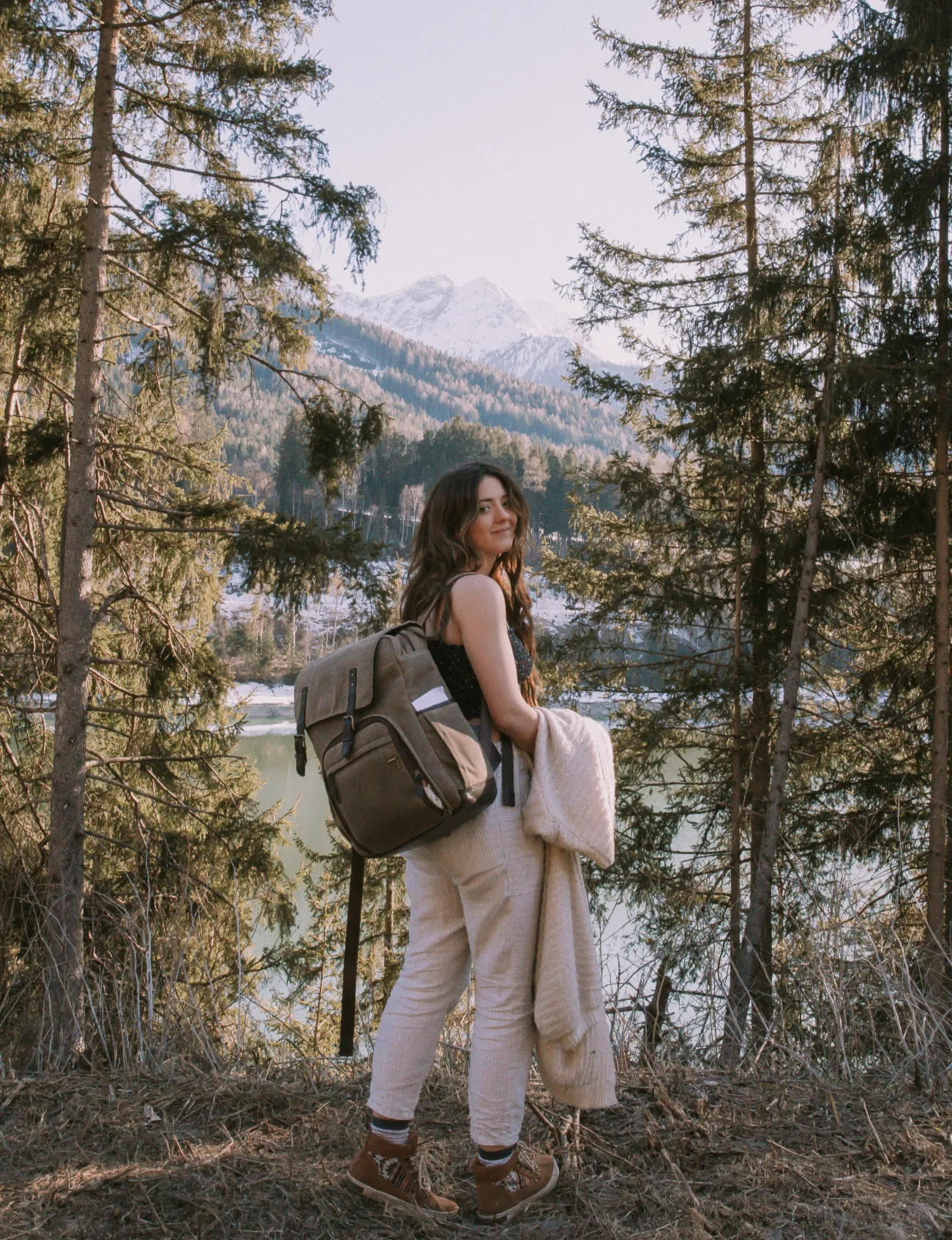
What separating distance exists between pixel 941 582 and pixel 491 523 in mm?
4483

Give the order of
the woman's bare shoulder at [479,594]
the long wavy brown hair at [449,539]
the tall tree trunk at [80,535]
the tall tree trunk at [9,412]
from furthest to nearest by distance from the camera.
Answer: the tall tree trunk at [9,412] < the tall tree trunk at [80,535] < the long wavy brown hair at [449,539] < the woman's bare shoulder at [479,594]

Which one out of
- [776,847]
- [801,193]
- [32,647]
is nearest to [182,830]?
[32,647]

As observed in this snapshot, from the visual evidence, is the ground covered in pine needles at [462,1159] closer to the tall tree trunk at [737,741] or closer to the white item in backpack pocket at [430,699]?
the white item in backpack pocket at [430,699]

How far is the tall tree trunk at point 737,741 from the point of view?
24.3 ft

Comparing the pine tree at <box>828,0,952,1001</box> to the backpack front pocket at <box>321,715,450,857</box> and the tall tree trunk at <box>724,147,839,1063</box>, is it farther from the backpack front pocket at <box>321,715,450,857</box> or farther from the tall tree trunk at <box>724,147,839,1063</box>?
the backpack front pocket at <box>321,715,450,857</box>

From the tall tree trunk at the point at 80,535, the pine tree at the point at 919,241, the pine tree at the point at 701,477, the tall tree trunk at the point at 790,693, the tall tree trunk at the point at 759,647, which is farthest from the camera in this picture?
the pine tree at the point at 701,477

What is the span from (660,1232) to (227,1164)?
2.96 ft

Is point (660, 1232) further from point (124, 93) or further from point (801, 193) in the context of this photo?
point (801, 193)

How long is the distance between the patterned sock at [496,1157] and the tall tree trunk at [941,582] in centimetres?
440

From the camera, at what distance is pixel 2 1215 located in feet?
6.01

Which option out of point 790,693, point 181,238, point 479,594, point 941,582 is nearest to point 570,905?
point 479,594

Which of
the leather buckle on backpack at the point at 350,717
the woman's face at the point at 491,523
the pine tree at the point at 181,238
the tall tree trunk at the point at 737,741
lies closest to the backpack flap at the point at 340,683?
the leather buckle on backpack at the point at 350,717

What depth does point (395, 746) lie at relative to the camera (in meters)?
1.86

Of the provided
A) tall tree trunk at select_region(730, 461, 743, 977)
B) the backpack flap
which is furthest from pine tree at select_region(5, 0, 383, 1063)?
tall tree trunk at select_region(730, 461, 743, 977)
